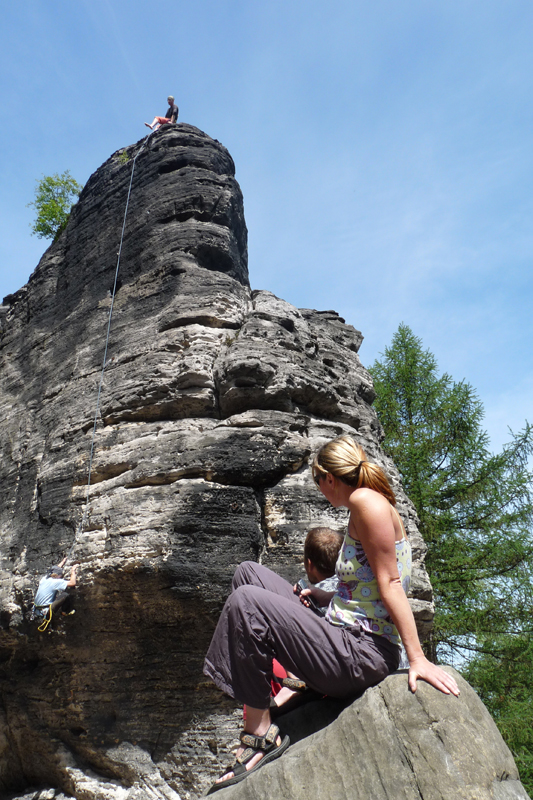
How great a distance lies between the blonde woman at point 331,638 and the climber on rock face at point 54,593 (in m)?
2.48

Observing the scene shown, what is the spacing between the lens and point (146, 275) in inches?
265

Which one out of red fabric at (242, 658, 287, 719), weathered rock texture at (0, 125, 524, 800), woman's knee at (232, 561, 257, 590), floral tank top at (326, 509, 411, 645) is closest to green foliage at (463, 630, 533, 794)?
weathered rock texture at (0, 125, 524, 800)

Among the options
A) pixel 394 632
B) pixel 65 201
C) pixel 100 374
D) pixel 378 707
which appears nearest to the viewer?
pixel 378 707

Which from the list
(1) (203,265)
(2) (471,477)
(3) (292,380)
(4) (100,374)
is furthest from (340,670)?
(2) (471,477)

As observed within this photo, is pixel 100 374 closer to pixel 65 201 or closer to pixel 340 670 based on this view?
pixel 340 670

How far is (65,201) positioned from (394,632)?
41.8 ft

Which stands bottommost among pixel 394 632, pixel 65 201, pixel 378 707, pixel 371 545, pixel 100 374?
pixel 378 707

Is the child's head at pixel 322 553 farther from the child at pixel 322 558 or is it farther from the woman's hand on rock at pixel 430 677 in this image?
the woman's hand on rock at pixel 430 677

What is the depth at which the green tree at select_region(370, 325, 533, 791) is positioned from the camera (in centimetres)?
972

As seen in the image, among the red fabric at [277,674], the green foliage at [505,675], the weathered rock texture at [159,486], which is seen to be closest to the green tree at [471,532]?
the green foliage at [505,675]

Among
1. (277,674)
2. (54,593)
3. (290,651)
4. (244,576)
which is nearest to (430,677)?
(290,651)

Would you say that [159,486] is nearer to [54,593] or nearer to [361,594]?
[54,593]

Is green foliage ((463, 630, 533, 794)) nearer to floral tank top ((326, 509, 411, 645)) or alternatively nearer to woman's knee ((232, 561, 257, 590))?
floral tank top ((326, 509, 411, 645))

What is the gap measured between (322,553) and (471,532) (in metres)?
8.96
